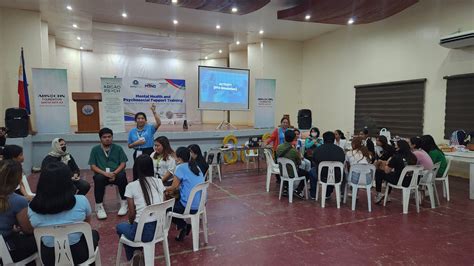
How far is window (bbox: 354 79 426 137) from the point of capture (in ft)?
22.7

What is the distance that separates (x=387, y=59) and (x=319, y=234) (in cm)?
601

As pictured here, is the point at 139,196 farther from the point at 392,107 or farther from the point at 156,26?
the point at 156,26

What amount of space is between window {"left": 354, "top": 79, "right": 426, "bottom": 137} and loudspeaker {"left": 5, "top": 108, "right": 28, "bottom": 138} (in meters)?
8.20

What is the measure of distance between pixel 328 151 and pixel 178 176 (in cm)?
233

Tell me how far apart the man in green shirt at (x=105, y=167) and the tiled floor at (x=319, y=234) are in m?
0.22

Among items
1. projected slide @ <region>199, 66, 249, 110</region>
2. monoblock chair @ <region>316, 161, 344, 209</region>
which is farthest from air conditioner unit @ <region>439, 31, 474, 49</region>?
projected slide @ <region>199, 66, 249, 110</region>

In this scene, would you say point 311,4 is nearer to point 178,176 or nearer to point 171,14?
point 171,14

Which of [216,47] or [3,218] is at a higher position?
[216,47]

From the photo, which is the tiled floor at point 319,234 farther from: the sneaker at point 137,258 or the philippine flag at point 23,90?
the philippine flag at point 23,90

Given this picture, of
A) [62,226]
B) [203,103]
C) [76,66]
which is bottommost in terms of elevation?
[62,226]

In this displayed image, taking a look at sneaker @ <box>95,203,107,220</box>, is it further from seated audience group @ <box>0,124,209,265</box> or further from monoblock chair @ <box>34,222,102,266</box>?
monoblock chair @ <box>34,222,102,266</box>

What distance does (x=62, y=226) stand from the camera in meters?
1.79

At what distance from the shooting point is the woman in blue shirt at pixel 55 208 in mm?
1804

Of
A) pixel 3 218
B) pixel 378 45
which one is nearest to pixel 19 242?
pixel 3 218
